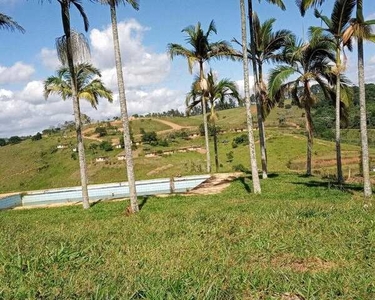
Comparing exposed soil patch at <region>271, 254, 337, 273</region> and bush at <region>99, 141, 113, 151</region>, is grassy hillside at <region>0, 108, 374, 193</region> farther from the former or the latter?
exposed soil patch at <region>271, 254, 337, 273</region>

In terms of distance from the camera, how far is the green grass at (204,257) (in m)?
5.48

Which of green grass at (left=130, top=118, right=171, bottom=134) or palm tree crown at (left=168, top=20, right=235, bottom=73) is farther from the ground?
palm tree crown at (left=168, top=20, right=235, bottom=73)

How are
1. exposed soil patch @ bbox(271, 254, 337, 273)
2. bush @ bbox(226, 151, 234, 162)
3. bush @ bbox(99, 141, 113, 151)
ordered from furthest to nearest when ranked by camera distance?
bush @ bbox(99, 141, 113, 151)
bush @ bbox(226, 151, 234, 162)
exposed soil patch @ bbox(271, 254, 337, 273)

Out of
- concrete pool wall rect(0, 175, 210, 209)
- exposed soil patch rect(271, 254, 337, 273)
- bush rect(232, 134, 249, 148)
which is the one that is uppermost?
exposed soil patch rect(271, 254, 337, 273)

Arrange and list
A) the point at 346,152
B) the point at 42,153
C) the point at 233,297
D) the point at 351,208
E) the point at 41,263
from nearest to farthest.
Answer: the point at 233,297 → the point at 41,263 → the point at 351,208 → the point at 346,152 → the point at 42,153

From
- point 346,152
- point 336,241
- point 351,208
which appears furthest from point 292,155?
point 336,241

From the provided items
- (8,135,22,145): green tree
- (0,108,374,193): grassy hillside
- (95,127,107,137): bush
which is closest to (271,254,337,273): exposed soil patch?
(0,108,374,193): grassy hillside

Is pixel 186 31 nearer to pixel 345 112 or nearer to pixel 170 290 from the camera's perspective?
pixel 345 112

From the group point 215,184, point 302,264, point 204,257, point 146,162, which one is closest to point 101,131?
point 146,162

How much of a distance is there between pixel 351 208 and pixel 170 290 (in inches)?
327

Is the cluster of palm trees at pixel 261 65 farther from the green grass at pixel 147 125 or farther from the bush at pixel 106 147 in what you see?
the green grass at pixel 147 125

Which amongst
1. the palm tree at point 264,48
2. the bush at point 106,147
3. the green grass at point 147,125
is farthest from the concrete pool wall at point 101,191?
the green grass at point 147,125

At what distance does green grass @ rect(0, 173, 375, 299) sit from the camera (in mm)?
5484

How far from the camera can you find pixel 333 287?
18.5ft
